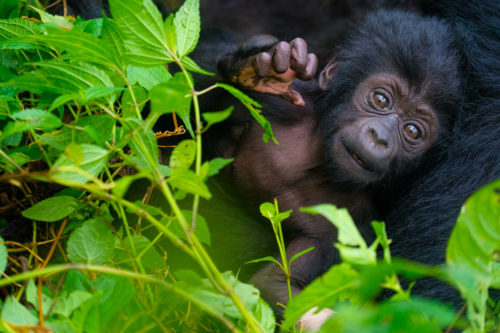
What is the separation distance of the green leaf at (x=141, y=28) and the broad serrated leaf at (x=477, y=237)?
48 cm

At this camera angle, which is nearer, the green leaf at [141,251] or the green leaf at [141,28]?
the green leaf at [141,28]

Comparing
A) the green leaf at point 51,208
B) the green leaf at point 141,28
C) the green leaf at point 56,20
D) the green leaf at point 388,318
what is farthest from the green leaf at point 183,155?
the green leaf at point 56,20

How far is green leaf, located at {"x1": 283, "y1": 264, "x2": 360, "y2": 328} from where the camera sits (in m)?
0.61

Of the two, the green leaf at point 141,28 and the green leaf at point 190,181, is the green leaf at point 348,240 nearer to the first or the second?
the green leaf at point 190,181

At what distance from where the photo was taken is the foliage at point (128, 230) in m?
0.58

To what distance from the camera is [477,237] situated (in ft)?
1.92

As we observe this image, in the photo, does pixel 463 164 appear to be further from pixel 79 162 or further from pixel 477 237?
pixel 79 162

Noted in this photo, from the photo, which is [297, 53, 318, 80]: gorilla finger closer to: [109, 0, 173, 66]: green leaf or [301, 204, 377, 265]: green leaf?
[109, 0, 173, 66]: green leaf

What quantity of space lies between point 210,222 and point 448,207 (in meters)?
0.70

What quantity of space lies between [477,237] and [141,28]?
21.1 inches

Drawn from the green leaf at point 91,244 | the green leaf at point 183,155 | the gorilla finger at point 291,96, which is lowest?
the green leaf at point 91,244

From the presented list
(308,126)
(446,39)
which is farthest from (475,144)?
(308,126)

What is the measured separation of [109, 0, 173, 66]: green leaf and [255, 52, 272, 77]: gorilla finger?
0.59 m

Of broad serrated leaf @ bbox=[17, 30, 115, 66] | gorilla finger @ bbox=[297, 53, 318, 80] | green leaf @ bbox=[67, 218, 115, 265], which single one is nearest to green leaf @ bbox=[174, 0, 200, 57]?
broad serrated leaf @ bbox=[17, 30, 115, 66]
